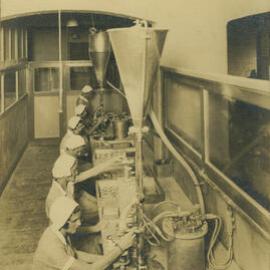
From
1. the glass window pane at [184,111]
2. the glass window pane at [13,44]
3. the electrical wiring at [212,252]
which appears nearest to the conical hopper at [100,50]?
the glass window pane at [184,111]

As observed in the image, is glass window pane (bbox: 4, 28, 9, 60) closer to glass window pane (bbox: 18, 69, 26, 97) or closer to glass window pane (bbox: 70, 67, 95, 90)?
glass window pane (bbox: 18, 69, 26, 97)

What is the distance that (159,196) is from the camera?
364cm

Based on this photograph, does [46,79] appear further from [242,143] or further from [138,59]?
[138,59]

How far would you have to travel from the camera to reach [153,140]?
553 cm

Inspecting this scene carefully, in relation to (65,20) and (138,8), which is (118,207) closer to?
(138,8)

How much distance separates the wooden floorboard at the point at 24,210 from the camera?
13.9 feet

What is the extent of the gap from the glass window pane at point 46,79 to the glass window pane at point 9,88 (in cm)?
184

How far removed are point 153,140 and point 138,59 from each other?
3.10 m

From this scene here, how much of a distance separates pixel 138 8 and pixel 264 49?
1696mm

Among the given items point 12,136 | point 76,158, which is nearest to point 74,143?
point 76,158

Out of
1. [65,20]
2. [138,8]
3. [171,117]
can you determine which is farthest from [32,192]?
[65,20]

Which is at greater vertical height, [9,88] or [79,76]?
[79,76]

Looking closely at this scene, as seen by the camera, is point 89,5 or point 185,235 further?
point 89,5

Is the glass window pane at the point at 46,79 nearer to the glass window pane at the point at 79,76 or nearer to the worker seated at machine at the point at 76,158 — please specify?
the glass window pane at the point at 79,76
